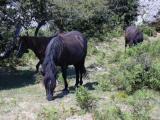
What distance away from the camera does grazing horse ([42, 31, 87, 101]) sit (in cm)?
1092

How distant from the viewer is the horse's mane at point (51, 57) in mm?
10867

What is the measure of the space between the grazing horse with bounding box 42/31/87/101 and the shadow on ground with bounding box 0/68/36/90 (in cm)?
190

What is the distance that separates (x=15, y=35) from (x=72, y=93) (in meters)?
3.28

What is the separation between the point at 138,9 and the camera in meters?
26.2

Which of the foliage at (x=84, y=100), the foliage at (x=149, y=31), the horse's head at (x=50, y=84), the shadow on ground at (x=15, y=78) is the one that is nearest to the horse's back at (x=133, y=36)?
the foliage at (x=149, y=31)

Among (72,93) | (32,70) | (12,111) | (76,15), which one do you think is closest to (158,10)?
(76,15)

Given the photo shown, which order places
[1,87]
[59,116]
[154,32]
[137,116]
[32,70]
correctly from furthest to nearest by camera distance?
1. [154,32]
2. [32,70]
3. [1,87]
4. [59,116]
5. [137,116]

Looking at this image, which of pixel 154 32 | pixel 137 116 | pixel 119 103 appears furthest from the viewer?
pixel 154 32

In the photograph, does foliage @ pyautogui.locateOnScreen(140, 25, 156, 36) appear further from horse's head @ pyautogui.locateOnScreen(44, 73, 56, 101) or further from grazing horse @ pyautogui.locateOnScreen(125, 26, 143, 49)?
horse's head @ pyautogui.locateOnScreen(44, 73, 56, 101)

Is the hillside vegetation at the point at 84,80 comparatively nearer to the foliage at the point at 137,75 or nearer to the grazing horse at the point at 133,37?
the foliage at the point at 137,75

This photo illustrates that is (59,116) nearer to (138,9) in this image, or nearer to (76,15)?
(76,15)

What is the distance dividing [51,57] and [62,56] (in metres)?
0.56

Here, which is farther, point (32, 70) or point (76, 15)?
point (76, 15)

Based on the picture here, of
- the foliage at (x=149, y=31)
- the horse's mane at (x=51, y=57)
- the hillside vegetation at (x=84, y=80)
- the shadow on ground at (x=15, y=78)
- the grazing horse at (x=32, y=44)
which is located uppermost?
the horse's mane at (x=51, y=57)
